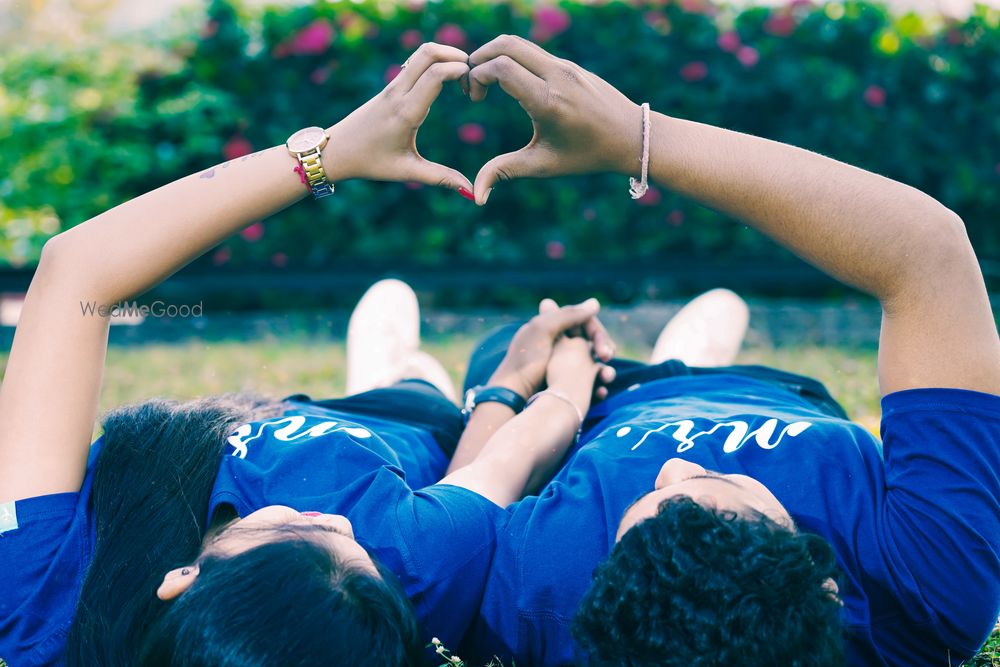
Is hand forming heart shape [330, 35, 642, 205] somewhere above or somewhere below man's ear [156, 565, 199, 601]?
above

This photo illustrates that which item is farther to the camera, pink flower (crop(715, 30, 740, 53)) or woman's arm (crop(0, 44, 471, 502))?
pink flower (crop(715, 30, 740, 53))

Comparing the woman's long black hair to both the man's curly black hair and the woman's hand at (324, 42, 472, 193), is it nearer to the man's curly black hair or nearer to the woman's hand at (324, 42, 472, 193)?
the man's curly black hair

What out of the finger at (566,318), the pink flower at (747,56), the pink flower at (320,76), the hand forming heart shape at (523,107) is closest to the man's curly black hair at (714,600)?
the hand forming heart shape at (523,107)

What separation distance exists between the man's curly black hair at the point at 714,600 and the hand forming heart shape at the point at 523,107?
798mm

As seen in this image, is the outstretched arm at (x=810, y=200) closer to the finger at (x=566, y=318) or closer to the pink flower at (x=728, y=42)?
the finger at (x=566, y=318)

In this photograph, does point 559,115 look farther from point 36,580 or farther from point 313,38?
point 313,38

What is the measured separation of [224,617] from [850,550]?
116cm

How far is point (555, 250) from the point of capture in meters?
6.20

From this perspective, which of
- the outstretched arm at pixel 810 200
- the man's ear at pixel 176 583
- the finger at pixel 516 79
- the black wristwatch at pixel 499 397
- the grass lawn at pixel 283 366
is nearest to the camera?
the man's ear at pixel 176 583

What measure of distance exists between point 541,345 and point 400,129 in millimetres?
1090

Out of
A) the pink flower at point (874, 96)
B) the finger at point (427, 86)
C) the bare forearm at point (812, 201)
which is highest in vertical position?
the pink flower at point (874, 96)

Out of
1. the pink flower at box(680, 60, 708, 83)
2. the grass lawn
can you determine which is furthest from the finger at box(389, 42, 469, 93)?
the pink flower at box(680, 60, 708, 83)

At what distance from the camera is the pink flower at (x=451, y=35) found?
5.93 meters

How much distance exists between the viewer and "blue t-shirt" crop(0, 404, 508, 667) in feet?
5.81
